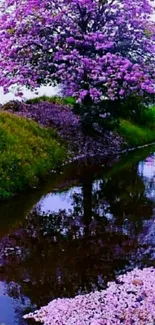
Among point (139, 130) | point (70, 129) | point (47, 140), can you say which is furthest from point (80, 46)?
point (139, 130)

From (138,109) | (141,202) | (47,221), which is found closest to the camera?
(47,221)

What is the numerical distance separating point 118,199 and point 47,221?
4217mm

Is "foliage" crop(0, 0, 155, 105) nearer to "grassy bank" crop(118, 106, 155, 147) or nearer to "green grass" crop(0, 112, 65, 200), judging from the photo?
"green grass" crop(0, 112, 65, 200)

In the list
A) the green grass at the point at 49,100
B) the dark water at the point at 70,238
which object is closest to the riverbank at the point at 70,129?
the green grass at the point at 49,100

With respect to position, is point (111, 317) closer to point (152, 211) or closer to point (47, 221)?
point (47, 221)

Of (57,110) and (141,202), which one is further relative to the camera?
(57,110)

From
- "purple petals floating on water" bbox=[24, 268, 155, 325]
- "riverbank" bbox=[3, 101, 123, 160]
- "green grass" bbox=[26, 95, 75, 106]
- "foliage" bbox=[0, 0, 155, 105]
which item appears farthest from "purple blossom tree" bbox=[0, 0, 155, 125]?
"purple petals floating on water" bbox=[24, 268, 155, 325]

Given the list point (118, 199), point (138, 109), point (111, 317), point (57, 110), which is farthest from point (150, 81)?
point (111, 317)

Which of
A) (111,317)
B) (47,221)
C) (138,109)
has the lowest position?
(111,317)

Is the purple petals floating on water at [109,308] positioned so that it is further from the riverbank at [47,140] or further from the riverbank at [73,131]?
the riverbank at [73,131]

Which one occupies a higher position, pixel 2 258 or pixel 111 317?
pixel 2 258

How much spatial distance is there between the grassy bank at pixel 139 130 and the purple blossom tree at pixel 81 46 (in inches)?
277

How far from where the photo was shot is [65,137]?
98.8ft

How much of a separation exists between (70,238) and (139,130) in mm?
27649
